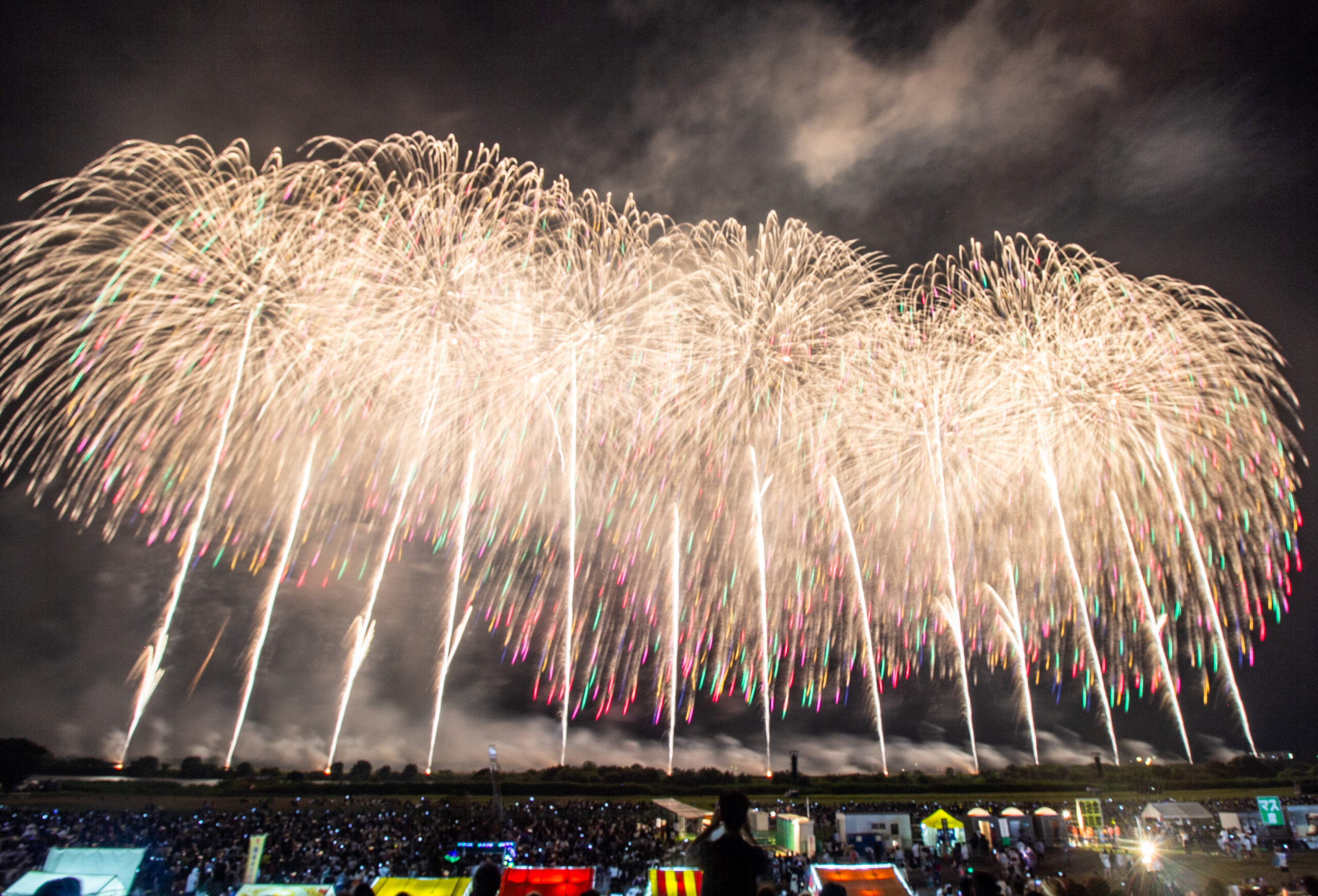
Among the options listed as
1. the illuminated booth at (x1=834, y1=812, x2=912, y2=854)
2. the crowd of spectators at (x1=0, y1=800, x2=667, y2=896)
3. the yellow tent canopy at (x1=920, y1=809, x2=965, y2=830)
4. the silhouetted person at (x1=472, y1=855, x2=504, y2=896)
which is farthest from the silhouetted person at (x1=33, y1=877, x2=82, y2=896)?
the yellow tent canopy at (x1=920, y1=809, x2=965, y2=830)

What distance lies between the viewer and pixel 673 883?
900 cm

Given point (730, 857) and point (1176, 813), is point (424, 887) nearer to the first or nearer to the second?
point (730, 857)

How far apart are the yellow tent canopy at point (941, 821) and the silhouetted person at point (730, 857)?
25267mm

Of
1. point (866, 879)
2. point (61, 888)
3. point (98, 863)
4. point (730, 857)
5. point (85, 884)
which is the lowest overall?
point (85, 884)

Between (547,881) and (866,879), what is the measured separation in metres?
4.39

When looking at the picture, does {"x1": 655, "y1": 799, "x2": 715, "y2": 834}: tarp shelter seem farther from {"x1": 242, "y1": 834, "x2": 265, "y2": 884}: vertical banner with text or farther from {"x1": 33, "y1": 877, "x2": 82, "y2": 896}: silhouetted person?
{"x1": 33, "y1": 877, "x2": 82, "y2": 896}: silhouetted person

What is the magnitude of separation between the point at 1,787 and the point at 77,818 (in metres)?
11.4

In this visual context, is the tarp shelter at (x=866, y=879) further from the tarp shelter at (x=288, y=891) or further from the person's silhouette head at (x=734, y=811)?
the tarp shelter at (x=288, y=891)

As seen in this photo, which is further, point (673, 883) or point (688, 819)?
point (688, 819)

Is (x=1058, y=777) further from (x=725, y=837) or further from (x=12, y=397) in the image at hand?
(x=12, y=397)

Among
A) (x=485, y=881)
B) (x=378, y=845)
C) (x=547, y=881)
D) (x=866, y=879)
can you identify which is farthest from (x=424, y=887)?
(x=378, y=845)

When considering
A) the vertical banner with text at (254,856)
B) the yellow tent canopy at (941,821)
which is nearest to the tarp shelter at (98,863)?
the vertical banner with text at (254,856)

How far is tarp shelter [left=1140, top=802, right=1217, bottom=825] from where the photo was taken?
89.9 feet

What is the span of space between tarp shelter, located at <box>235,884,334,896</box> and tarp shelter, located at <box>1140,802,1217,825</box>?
31696 millimetres
